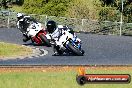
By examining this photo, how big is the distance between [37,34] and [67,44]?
528 centimetres

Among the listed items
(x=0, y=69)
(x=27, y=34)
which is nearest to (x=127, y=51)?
(x=27, y=34)

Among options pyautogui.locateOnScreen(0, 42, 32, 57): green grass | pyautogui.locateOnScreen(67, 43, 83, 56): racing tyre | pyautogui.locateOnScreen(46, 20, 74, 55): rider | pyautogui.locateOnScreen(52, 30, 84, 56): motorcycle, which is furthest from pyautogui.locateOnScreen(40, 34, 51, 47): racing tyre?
pyautogui.locateOnScreen(67, 43, 83, 56): racing tyre

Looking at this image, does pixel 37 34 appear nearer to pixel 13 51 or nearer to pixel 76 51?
pixel 13 51

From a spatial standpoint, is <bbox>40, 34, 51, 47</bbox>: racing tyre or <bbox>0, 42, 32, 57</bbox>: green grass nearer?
<bbox>0, 42, 32, 57</bbox>: green grass

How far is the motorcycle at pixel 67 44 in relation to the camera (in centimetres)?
2278

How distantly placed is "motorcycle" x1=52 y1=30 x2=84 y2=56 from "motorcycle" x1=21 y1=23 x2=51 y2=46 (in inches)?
165

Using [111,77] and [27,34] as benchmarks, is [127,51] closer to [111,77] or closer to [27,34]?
[27,34]

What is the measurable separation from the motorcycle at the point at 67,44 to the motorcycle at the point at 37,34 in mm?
4200

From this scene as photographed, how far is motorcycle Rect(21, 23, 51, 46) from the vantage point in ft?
90.7

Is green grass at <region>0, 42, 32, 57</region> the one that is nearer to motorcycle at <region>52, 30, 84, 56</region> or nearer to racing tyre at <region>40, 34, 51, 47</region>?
motorcycle at <region>52, 30, 84, 56</region>

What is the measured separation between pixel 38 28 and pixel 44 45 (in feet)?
3.64

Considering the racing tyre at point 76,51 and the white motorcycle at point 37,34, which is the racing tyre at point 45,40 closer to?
the white motorcycle at point 37,34

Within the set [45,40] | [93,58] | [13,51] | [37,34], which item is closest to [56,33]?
[13,51]

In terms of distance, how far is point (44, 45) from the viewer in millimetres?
27922
